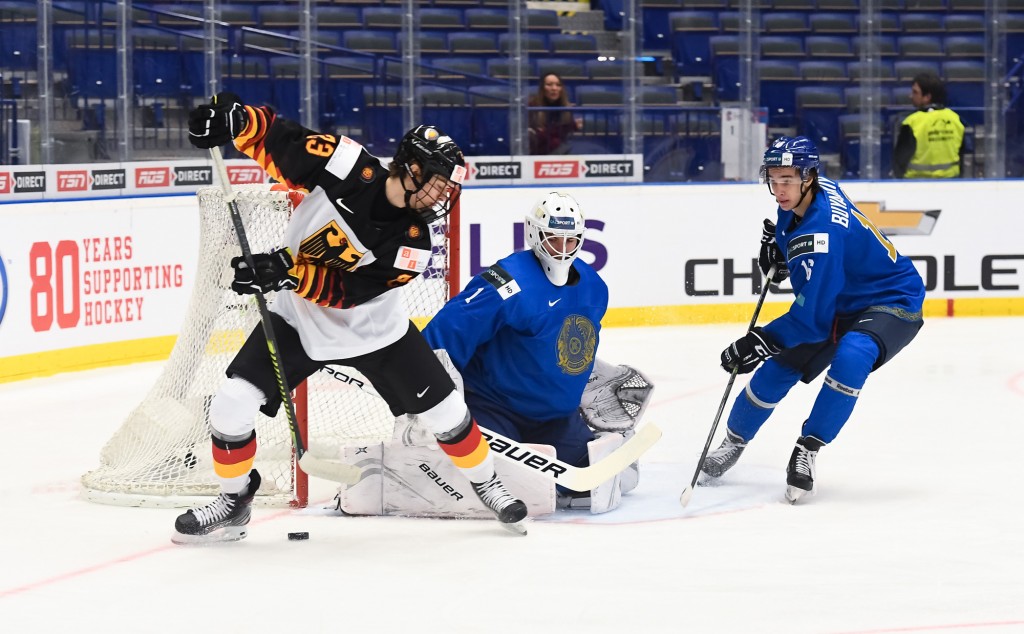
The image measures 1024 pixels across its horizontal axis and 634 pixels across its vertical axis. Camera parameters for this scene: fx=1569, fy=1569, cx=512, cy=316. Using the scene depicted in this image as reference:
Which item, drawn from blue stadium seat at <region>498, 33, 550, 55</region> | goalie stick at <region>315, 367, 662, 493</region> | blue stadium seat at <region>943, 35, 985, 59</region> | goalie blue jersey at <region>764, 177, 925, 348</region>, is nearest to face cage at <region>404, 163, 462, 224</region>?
goalie stick at <region>315, 367, 662, 493</region>

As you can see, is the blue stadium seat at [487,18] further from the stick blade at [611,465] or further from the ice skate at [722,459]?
the stick blade at [611,465]

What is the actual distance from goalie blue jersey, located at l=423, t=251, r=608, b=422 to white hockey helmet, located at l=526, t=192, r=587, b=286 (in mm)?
38

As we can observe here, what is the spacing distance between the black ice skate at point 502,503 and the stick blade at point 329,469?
32 cm

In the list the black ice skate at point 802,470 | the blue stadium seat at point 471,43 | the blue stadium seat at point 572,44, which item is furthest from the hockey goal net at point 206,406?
the blue stadium seat at point 572,44

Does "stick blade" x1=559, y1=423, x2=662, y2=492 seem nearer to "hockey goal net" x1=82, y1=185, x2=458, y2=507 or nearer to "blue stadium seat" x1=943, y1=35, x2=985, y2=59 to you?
"hockey goal net" x1=82, y1=185, x2=458, y2=507

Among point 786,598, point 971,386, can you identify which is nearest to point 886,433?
Answer: point 971,386

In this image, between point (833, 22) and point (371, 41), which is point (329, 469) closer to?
point (371, 41)

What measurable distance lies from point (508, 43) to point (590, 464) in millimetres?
5277

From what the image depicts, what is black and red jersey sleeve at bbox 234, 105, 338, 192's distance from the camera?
3.81 m

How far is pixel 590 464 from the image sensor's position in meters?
4.42

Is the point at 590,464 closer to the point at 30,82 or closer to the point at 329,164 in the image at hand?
the point at 329,164

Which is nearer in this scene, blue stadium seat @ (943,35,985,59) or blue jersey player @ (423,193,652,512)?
blue jersey player @ (423,193,652,512)

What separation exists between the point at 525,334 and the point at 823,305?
906 mm

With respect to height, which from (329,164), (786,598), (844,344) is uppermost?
(329,164)
